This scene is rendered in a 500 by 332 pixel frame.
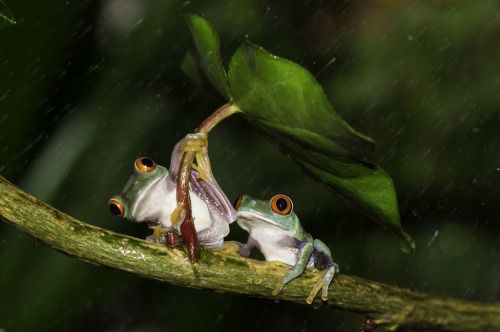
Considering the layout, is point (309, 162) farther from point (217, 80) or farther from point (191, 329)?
point (191, 329)

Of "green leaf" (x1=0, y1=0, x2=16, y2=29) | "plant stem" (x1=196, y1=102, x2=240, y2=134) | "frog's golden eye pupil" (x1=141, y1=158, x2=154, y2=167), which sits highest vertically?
"green leaf" (x1=0, y1=0, x2=16, y2=29)

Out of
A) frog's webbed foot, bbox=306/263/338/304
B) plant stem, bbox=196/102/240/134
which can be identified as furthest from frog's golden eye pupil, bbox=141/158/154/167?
frog's webbed foot, bbox=306/263/338/304

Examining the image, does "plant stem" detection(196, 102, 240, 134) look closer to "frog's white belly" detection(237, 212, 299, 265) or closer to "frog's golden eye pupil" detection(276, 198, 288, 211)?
"frog's golden eye pupil" detection(276, 198, 288, 211)

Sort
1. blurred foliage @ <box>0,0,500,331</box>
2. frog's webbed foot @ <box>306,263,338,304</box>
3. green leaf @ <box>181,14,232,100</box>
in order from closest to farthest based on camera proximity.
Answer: green leaf @ <box>181,14,232,100</box>
frog's webbed foot @ <box>306,263,338,304</box>
blurred foliage @ <box>0,0,500,331</box>

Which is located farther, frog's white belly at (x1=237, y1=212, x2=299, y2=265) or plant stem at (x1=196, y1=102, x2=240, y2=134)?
frog's white belly at (x1=237, y1=212, x2=299, y2=265)

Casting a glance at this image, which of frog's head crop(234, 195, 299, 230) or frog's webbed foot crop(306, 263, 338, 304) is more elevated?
frog's head crop(234, 195, 299, 230)

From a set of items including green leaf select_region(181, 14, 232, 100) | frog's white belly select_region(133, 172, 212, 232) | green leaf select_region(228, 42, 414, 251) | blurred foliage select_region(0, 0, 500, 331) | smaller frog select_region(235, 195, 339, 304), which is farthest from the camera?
blurred foliage select_region(0, 0, 500, 331)

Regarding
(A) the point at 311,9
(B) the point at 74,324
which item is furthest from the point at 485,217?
(B) the point at 74,324

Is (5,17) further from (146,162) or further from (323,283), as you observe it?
(323,283)
